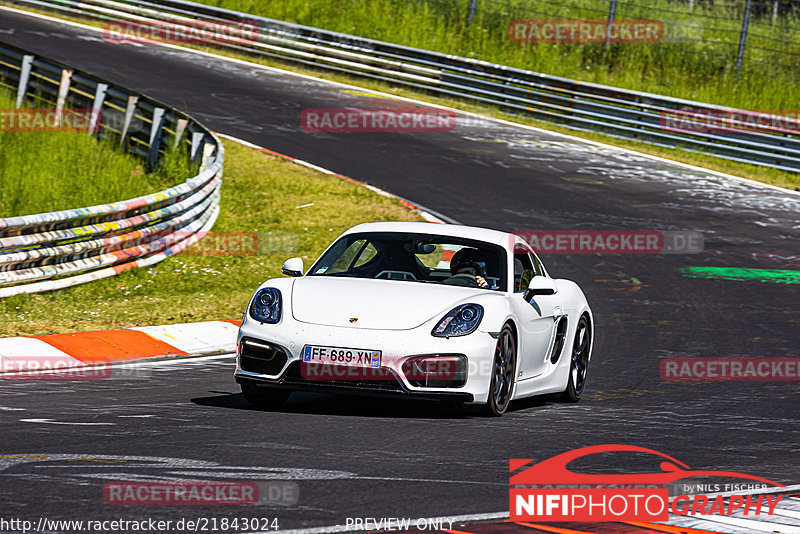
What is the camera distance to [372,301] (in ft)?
24.2

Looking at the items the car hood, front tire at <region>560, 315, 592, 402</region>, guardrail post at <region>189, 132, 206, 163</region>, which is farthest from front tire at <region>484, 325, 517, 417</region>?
guardrail post at <region>189, 132, 206, 163</region>

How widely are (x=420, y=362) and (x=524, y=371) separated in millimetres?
1244

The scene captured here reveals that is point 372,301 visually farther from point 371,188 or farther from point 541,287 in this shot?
point 371,188

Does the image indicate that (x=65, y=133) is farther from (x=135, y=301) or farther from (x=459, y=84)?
(x=459, y=84)

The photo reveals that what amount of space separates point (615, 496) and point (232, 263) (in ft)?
31.8

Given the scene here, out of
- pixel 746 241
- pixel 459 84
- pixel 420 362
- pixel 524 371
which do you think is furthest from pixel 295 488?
pixel 459 84

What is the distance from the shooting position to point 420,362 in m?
7.09

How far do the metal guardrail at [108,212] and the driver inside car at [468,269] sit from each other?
464 centimetres

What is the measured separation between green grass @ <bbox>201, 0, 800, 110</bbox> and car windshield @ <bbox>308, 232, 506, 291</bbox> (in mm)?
19978

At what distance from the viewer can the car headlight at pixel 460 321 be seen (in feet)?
23.8

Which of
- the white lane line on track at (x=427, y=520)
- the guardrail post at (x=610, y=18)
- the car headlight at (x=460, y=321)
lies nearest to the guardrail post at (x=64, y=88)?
the guardrail post at (x=610, y=18)

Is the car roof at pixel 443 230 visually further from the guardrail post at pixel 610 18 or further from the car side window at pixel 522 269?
the guardrail post at pixel 610 18

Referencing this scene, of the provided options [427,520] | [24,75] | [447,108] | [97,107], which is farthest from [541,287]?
[447,108]

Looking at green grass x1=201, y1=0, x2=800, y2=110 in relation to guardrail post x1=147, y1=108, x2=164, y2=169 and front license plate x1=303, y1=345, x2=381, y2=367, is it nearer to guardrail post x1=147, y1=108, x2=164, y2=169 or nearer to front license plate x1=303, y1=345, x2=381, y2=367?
guardrail post x1=147, y1=108, x2=164, y2=169
